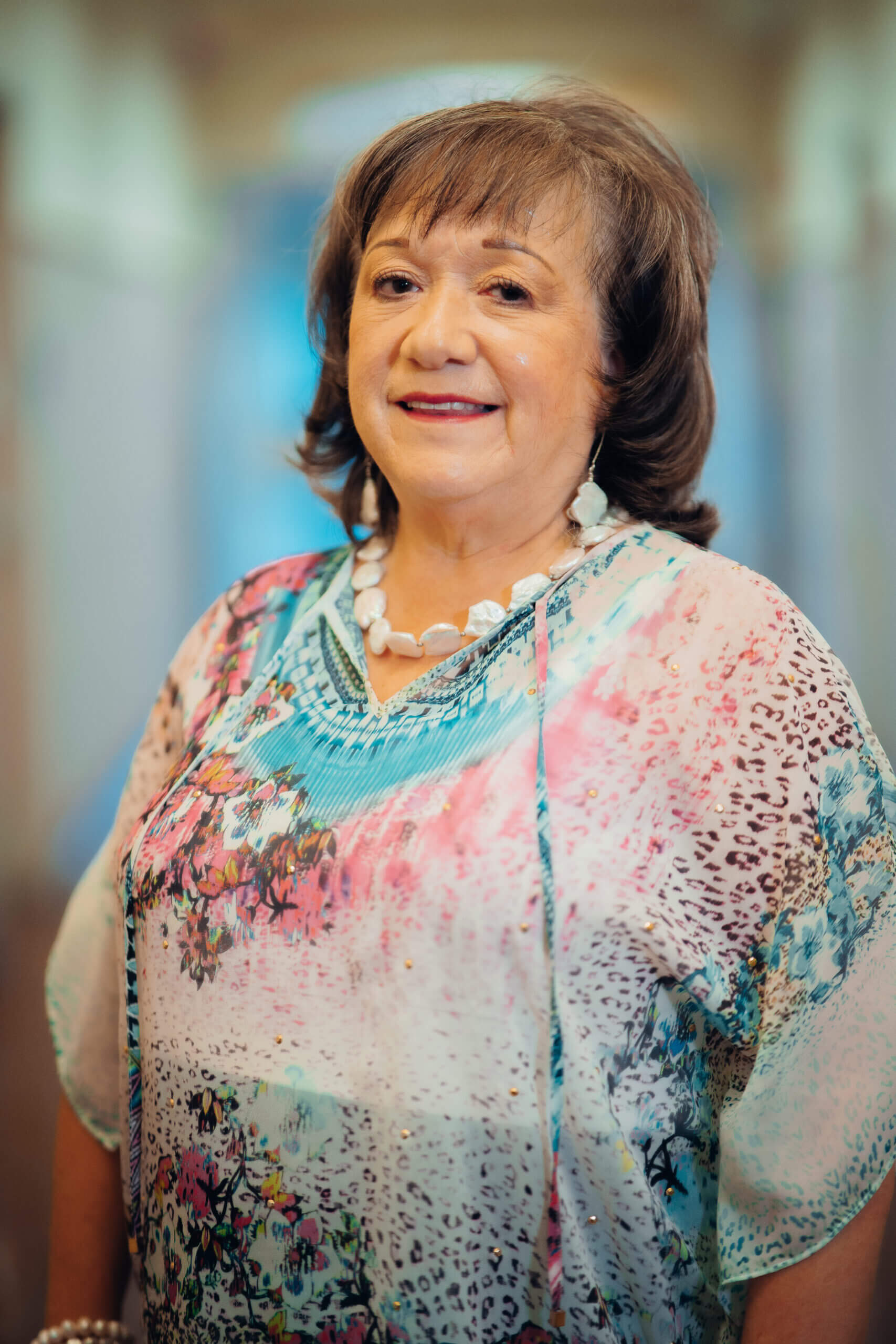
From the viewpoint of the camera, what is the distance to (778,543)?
4.75 feet

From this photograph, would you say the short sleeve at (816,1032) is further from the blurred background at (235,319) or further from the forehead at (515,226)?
the blurred background at (235,319)

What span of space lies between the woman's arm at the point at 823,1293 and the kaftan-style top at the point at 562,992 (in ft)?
0.08

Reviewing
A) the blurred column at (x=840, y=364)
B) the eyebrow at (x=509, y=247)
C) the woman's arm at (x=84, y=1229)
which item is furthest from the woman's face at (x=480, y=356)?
the woman's arm at (x=84, y=1229)

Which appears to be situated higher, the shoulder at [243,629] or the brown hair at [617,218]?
the brown hair at [617,218]

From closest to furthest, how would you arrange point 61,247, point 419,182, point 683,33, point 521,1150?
point 521,1150 → point 419,182 → point 683,33 → point 61,247

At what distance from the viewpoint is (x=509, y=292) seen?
0.91 m

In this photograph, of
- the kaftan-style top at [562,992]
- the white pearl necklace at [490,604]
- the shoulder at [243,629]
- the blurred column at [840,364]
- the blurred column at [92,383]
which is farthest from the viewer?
the blurred column at [92,383]

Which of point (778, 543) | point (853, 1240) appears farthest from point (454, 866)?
point (778, 543)

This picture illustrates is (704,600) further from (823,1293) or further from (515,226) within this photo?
(823,1293)

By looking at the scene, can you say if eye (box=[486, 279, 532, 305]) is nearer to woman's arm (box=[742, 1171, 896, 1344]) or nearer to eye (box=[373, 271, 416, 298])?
eye (box=[373, 271, 416, 298])

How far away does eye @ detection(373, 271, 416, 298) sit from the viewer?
3.09ft

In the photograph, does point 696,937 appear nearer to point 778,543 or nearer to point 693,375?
point 693,375

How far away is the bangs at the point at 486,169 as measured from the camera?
35.2 inches

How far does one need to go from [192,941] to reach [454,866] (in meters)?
0.27
